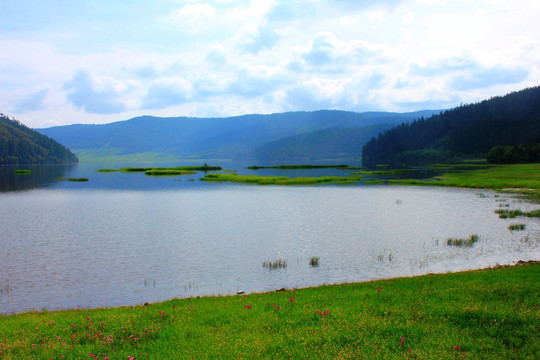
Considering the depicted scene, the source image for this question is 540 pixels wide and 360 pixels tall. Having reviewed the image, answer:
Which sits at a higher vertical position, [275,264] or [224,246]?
[224,246]

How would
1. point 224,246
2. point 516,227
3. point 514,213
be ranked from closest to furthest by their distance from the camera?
point 224,246 → point 516,227 → point 514,213

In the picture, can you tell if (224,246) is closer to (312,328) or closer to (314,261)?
(314,261)

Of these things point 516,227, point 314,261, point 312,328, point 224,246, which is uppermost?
point 312,328

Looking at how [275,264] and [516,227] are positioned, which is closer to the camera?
[275,264]

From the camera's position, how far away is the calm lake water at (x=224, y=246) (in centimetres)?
2834

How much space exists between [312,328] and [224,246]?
951 inches

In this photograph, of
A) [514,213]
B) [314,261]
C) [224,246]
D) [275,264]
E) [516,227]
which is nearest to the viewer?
[275,264]

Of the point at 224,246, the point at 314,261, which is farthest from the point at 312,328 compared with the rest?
the point at 224,246

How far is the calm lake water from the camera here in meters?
28.3

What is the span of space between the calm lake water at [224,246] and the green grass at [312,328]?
6.73 metres

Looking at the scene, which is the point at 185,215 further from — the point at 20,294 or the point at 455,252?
the point at 455,252

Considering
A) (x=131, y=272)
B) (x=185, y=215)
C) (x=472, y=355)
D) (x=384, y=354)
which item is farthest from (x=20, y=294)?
(x=185, y=215)

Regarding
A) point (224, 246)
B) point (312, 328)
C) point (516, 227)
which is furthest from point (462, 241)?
point (312, 328)

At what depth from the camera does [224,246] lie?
39.7 metres
